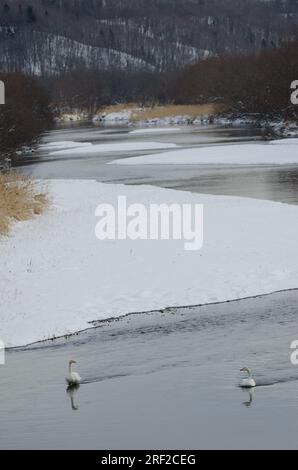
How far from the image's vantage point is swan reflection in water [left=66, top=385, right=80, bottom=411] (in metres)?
11.5

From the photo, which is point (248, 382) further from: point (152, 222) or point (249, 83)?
point (249, 83)

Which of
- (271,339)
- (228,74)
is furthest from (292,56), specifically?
(271,339)

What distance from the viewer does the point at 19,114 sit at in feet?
203

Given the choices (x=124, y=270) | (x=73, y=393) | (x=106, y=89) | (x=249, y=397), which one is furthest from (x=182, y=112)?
(x=249, y=397)

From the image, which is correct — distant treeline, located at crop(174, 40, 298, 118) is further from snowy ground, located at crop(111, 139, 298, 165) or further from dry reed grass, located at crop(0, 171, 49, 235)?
dry reed grass, located at crop(0, 171, 49, 235)

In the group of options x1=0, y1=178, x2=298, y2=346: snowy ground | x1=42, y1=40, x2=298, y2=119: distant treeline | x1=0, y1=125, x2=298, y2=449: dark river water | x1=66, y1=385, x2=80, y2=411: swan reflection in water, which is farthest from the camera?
x1=42, y1=40, x2=298, y2=119: distant treeline

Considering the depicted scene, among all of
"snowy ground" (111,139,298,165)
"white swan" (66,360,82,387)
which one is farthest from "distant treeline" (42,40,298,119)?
"white swan" (66,360,82,387)

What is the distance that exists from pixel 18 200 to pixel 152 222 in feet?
14.8

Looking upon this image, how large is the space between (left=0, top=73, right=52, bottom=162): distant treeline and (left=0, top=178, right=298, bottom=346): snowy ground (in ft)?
79.5

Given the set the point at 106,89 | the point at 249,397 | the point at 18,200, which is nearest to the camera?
the point at 249,397

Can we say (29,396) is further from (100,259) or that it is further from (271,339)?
(100,259)

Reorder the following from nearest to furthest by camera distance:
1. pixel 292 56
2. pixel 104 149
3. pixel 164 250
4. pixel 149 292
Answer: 1. pixel 149 292
2. pixel 164 250
3. pixel 104 149
4. pixel 292 56

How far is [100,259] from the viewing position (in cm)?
2003

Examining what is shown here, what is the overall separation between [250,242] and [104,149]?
36852 millimetres
